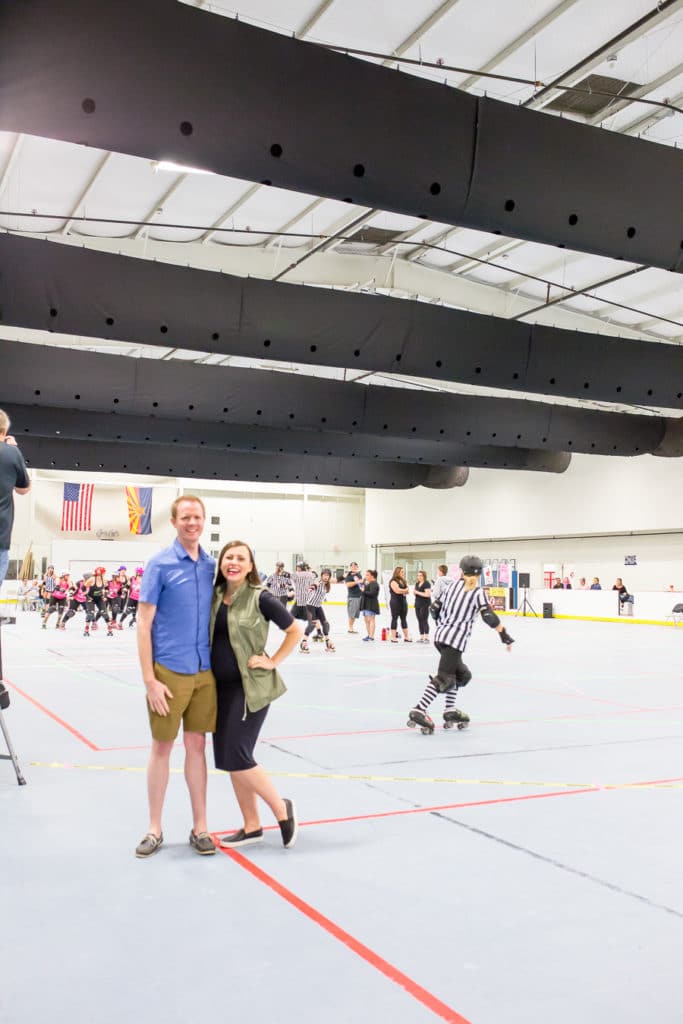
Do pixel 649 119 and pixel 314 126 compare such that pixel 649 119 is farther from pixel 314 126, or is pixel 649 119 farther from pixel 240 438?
pixel 240 438

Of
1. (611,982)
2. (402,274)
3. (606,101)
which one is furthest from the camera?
(402,274)

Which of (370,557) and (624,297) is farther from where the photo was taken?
(370,557)

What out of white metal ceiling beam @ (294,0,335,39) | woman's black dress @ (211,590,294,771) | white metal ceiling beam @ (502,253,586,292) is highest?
white metal ceiling beam @ (294,0,335,39)

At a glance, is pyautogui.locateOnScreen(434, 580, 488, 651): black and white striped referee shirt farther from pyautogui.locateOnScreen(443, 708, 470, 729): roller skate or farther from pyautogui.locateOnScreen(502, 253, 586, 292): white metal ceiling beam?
pyautogui.locateOnScreen(502, 253, 586, 292): white metal ceiling beam

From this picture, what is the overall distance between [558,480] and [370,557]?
13.6m

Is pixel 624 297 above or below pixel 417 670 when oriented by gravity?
above

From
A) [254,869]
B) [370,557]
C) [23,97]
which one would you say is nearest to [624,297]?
[23,97]

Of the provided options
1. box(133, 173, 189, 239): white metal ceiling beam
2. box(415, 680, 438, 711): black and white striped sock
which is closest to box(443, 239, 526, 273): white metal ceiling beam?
box(133, 173, 189, 239): white metal ceiling beam

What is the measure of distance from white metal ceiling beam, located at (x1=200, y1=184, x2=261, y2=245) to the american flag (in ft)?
78.1

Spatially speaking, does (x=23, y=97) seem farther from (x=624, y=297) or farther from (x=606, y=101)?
(x=624, y=297)

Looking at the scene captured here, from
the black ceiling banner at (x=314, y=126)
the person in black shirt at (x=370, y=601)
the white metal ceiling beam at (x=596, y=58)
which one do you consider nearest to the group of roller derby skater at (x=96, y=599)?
the person in black shirt at (x=370, y=601)

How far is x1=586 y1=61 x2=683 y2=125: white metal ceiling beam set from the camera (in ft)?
39.1

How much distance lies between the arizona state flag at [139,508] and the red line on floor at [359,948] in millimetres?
38367

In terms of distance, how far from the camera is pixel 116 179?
14375 millimetres
